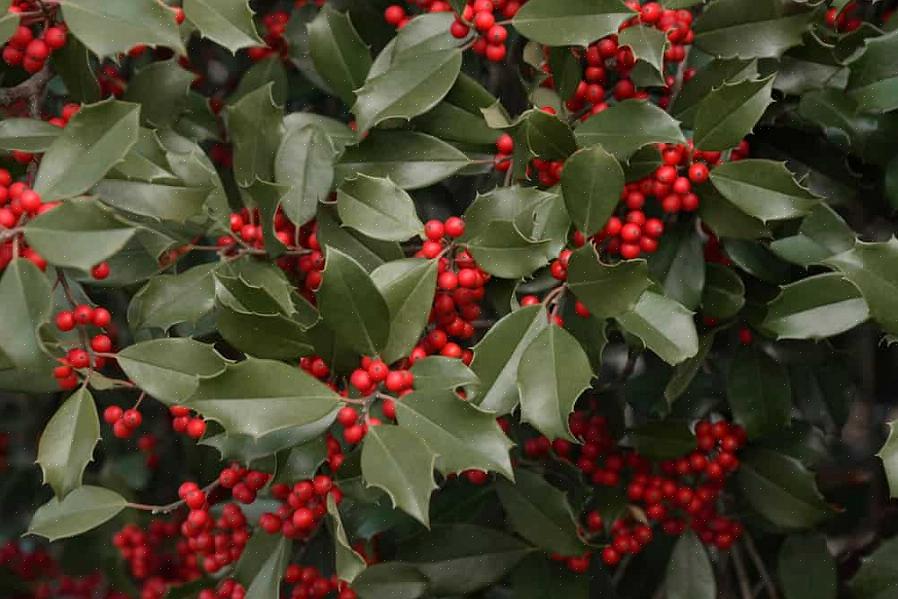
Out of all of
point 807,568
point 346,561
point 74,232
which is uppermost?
point 74,232

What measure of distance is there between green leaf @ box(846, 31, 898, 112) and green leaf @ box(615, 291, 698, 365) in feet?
1.18

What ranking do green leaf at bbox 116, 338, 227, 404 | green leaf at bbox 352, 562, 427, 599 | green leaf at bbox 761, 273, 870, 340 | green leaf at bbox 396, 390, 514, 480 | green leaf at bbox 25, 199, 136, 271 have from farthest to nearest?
green leaf at bbox 352, 562, 427, 599
green leaf at bbox 761, 273, 870, 340
green leaf at bbox 116, 338, 227, 404
green leaf at bbox 396, 390, 514, 480
green leaf at bbox 25, 199, 136, 271

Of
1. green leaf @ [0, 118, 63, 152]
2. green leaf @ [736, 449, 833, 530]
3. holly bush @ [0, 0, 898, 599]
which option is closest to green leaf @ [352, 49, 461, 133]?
holly bush @ [0, 0, 898, 599]

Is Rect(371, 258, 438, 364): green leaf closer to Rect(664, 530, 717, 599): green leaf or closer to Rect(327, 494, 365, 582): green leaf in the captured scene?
Rect(327, 494, 365, 582): green leaf

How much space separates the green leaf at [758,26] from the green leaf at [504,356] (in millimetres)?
416

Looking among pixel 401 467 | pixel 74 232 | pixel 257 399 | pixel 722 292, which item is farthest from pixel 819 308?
pixel 74 232

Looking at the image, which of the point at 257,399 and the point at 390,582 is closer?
the point at 257,399

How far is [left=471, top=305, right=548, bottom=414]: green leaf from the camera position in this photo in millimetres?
1059

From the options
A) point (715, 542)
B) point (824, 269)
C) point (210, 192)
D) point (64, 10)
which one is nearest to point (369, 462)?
point (210, 192)

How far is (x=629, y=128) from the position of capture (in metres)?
1.12

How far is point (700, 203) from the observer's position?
120 centimetres

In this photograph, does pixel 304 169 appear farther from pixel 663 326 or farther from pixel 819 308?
pixel 819 308

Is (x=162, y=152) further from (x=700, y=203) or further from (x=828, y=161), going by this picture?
(x=828, y=161)

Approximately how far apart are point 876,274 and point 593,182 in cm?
31
